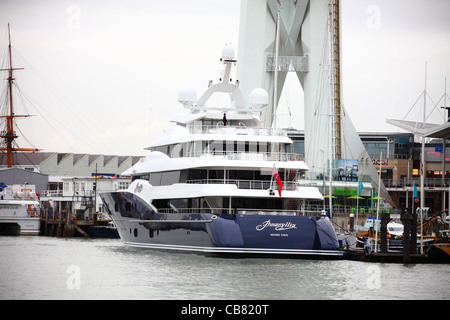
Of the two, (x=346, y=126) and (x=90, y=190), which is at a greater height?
(x=346, y=126)

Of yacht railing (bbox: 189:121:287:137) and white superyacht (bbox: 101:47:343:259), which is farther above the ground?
yacht railing (bbox: 189:121:287:137)

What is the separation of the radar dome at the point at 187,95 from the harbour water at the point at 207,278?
9282 millimetres

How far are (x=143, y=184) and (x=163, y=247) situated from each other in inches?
154

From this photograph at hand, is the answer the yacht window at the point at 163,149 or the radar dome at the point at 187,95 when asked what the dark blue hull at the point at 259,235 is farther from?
the radar dome at the point at 187,95

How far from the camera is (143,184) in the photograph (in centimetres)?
4116

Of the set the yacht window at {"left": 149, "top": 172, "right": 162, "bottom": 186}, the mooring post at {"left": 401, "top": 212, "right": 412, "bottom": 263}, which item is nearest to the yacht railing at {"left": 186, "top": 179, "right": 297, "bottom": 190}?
the yacht window at {"left": 149, "top": 172, "right": 162, "bottom": 186}

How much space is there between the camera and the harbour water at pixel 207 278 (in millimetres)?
25641

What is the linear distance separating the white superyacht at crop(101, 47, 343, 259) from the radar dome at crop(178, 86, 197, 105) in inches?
Result: 25.7

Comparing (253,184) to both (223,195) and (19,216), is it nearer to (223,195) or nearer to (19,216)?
(223,195)

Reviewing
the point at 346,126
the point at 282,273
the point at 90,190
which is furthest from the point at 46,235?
the point at 282,273

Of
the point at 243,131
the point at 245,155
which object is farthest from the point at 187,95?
the point at 245,155

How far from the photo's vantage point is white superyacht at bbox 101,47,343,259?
1353 inches

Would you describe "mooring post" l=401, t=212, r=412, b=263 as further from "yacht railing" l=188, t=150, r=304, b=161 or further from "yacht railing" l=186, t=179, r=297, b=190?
"yacht railing" l=188, t=150, r=304, b=161
